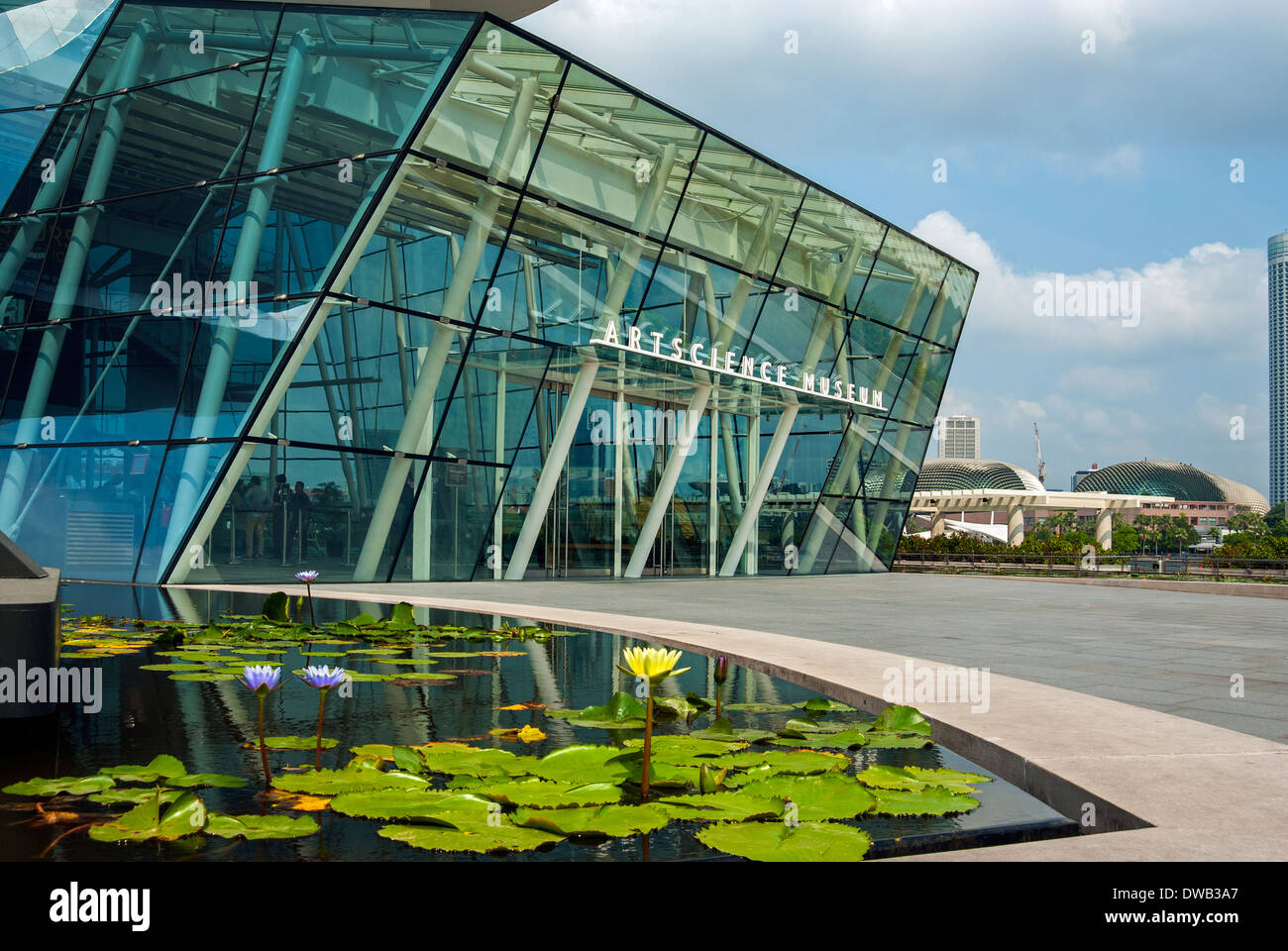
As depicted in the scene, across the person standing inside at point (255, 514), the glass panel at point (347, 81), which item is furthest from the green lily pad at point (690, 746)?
the glass panel at point (347, 81)

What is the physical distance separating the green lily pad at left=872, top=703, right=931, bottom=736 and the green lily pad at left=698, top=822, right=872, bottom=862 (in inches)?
76.3

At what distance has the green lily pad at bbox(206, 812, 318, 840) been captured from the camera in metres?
3.38

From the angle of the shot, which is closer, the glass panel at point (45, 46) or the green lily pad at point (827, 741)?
the green lily pad at point (827, 741)

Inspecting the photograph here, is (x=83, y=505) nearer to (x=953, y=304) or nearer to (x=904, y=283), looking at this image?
(x=904, y=283)

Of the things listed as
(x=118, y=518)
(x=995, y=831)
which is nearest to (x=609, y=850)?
(x=995, y=831)

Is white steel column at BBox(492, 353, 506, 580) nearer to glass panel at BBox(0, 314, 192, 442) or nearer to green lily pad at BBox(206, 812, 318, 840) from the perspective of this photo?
glass panel at BBox(0, 314, 192, 442)

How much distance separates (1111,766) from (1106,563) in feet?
129

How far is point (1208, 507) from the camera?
7844 inches

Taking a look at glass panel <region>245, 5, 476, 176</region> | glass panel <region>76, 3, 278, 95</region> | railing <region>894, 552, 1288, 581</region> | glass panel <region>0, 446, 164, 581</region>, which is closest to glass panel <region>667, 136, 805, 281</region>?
glass panel <region>245, 5, 476, 176</region>

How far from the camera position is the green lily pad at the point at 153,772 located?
13.6ft
